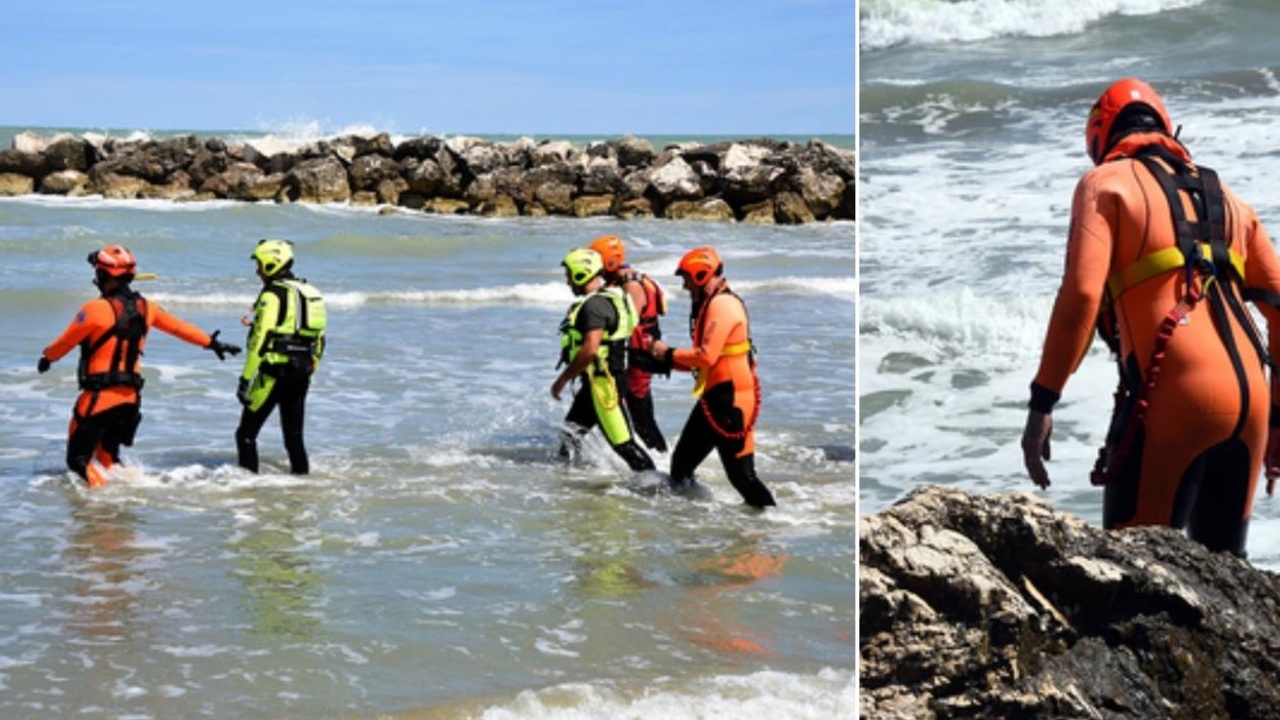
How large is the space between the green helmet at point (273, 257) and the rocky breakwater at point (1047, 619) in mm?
6425

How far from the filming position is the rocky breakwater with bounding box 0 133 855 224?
36.2 m

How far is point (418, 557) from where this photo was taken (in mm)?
7570

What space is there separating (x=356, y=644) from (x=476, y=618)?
55cm

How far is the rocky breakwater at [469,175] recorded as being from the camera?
36.2 metres

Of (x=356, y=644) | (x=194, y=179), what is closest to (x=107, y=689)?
(x=356, y=644)

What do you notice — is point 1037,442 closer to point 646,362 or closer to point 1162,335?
point 1162,335

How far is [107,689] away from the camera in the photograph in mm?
5574

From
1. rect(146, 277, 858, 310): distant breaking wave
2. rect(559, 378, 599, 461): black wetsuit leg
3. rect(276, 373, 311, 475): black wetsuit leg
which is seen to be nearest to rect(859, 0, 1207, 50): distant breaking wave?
rect(146, 277, 858, 310): distant breaking wave

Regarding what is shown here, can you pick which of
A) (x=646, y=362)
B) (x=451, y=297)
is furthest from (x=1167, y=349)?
(x=451, y=297)

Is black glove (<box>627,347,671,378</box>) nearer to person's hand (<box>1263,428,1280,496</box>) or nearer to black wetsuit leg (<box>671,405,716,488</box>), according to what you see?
black wetsuit leg (<box>671,405,716,488</box>)

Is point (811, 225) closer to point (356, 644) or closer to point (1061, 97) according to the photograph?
point (1061, 97)

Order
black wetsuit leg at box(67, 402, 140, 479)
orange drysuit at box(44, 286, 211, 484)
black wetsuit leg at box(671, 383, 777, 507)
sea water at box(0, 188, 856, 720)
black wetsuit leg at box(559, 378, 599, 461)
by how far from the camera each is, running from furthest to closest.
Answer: black wetsuit leg at box(559, 378, 599, 461)
black wetsuit leg at box(67, 402, 140, 479)
orange drysuit at box(44, 286, 211, 484)
black wetsuit leg at box(671, 383, 777, 507)
sea water at box(0, 188, 856, 720)

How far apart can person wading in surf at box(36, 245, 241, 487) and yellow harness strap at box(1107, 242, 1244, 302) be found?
20.8ft

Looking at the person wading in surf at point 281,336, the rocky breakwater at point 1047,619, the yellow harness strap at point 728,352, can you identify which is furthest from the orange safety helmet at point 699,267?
the rocky breakwater at point 1047,619
